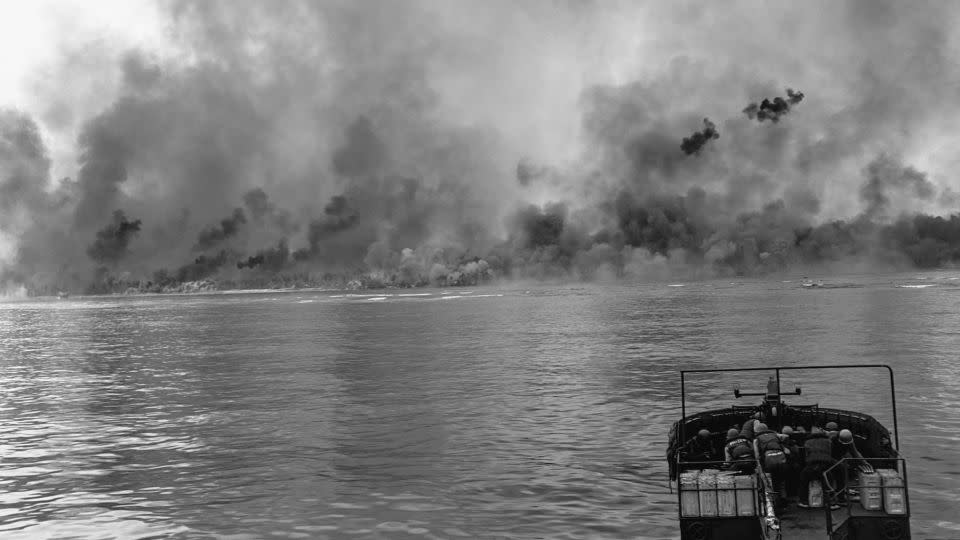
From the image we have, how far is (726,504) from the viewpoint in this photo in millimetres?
22266

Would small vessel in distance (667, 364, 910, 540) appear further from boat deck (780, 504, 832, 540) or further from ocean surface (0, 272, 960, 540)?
ocean surface (0, 272, 960, 540)

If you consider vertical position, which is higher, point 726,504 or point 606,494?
point 726,504

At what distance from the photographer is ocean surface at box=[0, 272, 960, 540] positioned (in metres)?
28.7

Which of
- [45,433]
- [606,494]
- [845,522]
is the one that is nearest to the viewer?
[845,522]

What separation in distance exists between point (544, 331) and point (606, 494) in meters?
99.3

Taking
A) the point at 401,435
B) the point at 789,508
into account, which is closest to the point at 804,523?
the point at 789,508

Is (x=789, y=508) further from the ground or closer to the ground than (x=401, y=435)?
further from the ground

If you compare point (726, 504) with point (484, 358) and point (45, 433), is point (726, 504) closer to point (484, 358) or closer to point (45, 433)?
point (45, 433)

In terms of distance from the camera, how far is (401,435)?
4403 cm

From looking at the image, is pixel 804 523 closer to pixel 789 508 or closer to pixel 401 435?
pixel 789 508

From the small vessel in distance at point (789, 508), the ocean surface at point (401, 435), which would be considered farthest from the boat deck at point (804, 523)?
the ocean surface at point (401, 435)

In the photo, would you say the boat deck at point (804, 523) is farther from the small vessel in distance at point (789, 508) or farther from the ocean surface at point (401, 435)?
the ocean surface at point (401, 435)

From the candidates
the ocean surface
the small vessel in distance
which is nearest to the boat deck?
the small vessel in distance

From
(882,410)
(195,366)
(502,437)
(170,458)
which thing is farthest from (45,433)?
(882,410)
